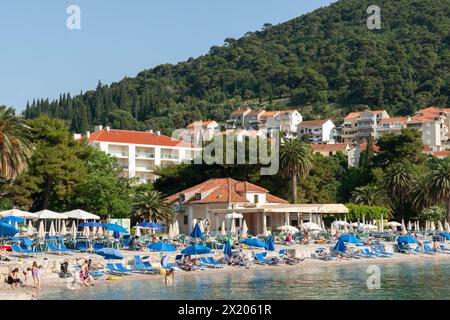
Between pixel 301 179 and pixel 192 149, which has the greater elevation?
pixel 192 149

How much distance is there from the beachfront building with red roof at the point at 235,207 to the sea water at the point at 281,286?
64.1ft

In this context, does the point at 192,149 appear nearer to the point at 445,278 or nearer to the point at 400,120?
the point at 400,120

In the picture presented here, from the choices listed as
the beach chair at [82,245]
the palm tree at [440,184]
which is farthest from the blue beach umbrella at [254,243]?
the palm tree at [440,184]

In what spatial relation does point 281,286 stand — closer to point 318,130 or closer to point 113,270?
point 113,270

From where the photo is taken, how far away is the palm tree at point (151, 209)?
198ft

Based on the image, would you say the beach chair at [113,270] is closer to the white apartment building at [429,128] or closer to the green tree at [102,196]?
the green tree at [102,196]

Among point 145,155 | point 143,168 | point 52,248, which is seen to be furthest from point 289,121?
point 52,248

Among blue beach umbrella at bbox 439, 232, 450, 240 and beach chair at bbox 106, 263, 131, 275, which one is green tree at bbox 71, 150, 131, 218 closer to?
beach chair at bbox 106, 263, 131, 275

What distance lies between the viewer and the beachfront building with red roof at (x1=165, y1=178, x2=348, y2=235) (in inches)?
2419

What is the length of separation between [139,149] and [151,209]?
180ft

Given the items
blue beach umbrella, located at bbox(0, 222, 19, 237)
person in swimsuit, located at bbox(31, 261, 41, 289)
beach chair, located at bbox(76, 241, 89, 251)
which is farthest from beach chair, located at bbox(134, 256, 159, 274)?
person in swimsuit, located at bbox(31, 261, 41, 289)

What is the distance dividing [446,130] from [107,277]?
476 feet
